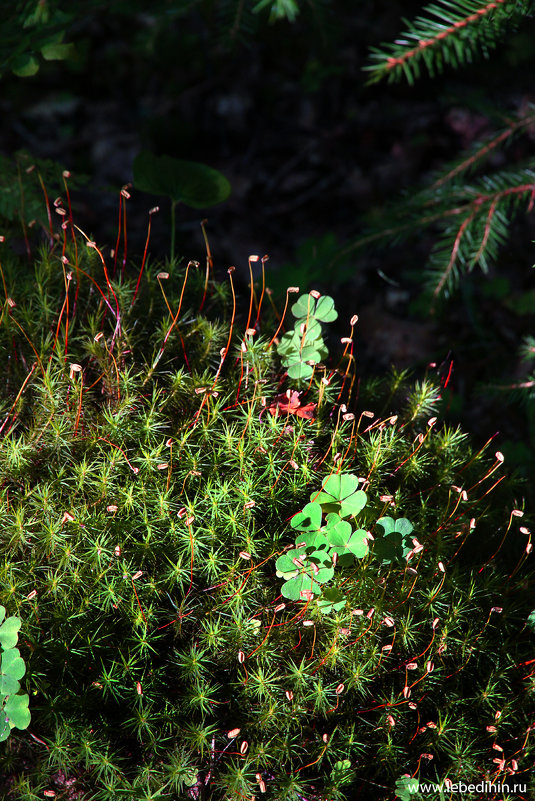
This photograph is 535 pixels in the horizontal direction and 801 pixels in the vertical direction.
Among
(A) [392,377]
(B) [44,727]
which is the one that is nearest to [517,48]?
(A) [392,377]

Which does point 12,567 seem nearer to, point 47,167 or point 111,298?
point 111,298

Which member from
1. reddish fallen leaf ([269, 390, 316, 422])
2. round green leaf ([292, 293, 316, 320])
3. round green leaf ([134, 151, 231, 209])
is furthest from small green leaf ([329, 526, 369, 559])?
round green leaf ([134, 151, 231, 209])

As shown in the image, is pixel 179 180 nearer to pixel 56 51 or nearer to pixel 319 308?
pixel 56 51

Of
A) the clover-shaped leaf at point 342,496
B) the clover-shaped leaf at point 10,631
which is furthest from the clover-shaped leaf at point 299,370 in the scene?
the clover-shaped leaf at point 10,631

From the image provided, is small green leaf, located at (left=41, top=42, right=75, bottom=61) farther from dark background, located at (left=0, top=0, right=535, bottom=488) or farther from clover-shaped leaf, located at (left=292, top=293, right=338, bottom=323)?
clover-shaped leaf, located at (left=292, top=293, right=338, bottom=323)

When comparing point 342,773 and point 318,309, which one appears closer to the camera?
point 342,773

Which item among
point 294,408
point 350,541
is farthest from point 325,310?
point 350,541
